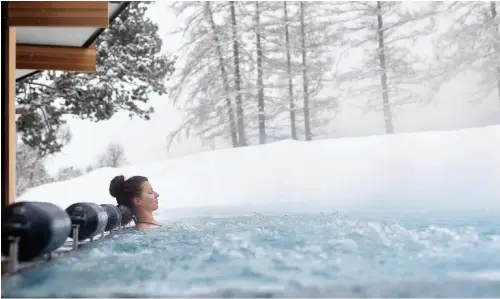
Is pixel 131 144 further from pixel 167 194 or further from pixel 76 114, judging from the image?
pixel 76 114

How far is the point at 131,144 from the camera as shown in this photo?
9906 millimetres

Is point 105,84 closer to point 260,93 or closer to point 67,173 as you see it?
point 67,173

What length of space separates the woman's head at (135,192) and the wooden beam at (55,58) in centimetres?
94

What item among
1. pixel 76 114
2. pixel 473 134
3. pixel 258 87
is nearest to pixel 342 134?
pixel 258 87

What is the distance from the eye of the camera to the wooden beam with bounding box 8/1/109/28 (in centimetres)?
315

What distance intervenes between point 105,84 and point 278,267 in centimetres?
561

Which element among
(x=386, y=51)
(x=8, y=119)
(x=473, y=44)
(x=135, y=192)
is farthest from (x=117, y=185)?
(x=473, y=44)

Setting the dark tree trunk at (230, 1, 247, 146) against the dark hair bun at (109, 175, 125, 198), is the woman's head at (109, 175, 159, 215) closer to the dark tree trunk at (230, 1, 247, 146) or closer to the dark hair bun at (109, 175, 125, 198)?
the dark hair bun at (109, 175, 125, 198)

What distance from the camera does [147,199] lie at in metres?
4.68

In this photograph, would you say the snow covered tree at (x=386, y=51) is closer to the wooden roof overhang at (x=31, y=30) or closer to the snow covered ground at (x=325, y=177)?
the snow covered ground at (x=325, y=177)

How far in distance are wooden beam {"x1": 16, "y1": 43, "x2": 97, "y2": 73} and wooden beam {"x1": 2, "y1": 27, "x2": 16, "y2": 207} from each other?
1248mm

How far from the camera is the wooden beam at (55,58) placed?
4.26 meters

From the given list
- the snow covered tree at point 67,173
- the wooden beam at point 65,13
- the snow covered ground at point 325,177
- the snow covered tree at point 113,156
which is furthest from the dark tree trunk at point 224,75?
the wooden beam at point 65,13

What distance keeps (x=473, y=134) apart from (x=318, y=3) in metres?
3.60
